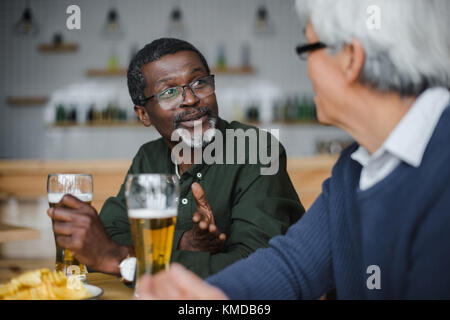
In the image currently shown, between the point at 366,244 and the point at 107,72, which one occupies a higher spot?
the point at 107,72

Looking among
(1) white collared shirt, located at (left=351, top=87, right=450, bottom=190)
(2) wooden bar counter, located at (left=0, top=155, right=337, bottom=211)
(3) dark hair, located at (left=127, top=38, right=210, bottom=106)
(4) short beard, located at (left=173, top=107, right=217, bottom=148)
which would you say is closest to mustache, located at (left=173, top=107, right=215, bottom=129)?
(4) short beard, located at (left=173, top=107, right=217, bottom=148)

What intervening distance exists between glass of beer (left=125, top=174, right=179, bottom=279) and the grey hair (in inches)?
14.3

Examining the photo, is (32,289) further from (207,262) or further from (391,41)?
(391,41)

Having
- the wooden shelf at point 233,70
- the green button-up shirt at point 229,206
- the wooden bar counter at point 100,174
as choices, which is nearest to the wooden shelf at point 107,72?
the wooden shelf at point 233,70

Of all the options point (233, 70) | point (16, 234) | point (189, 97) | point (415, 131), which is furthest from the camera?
point (233, 70)

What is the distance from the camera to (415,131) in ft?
2.14

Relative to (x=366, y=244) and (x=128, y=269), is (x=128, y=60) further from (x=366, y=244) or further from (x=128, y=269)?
(x=366, y=244)

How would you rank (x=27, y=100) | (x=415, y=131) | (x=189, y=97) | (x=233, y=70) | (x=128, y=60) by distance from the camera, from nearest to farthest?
(x=415, y=131)
(x=189, y=97)
(x=233, y=70)
(x=128, y=60)
(x=27, y=100)

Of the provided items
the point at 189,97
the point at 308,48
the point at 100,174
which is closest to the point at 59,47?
the point at 100,174

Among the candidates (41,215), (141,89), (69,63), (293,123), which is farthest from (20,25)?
(141,89)

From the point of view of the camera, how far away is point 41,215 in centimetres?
316

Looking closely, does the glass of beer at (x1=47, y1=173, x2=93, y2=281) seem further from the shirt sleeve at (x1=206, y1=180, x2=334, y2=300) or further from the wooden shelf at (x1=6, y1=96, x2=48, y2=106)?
the wooden shelf at (x1=6, y1=96, x2=48, y2=106)

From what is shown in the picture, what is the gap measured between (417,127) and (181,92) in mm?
848

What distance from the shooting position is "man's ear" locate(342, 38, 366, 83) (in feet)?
2.22
